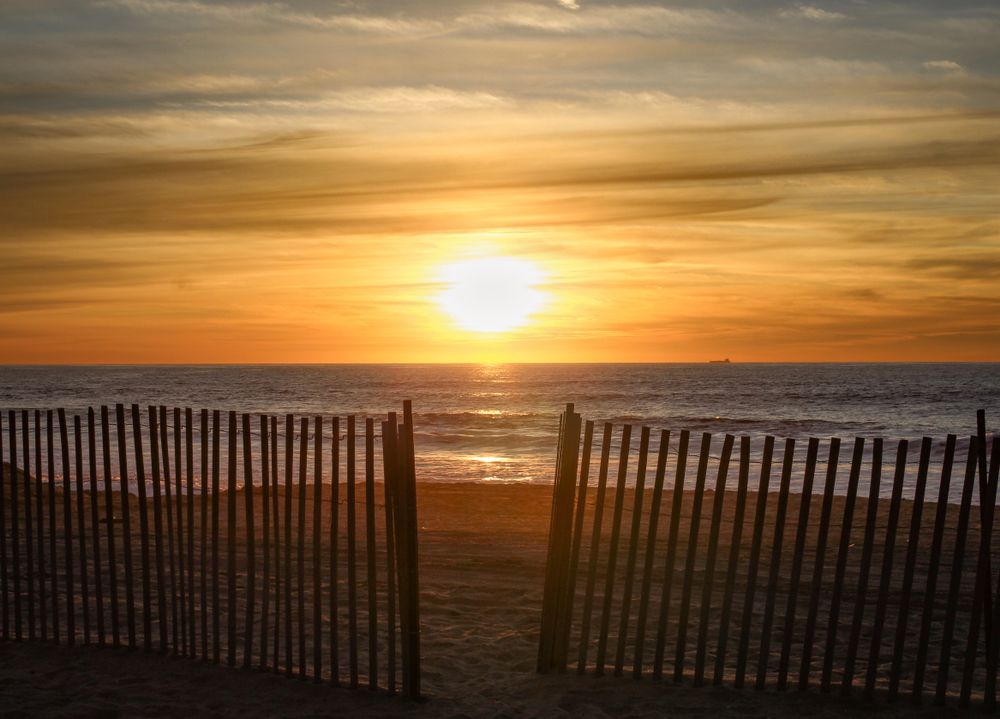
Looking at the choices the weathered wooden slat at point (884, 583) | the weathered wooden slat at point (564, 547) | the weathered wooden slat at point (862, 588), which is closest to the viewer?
the weathered wooden slat at point (884, 583)

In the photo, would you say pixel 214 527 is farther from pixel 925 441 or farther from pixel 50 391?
pixel 50 391

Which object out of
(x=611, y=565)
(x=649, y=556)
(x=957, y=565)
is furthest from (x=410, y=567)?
(x=957, y=565)

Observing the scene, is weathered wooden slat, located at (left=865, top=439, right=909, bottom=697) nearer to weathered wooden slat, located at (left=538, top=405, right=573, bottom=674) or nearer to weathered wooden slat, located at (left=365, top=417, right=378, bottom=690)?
weathered wooden slat, located at (left=538, top=405, right=573, bottom=674)

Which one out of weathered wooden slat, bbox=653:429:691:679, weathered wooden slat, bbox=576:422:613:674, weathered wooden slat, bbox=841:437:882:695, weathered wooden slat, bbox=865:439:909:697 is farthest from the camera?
weathered wooden slat, bbox=576:422:613:674

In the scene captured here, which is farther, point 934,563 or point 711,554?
point 711,554

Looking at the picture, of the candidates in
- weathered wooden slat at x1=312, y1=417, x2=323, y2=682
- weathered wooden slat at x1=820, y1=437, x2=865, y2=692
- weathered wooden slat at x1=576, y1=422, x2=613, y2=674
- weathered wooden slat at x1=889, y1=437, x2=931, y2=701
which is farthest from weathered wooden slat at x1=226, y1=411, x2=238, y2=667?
weathered wooden slat at x1=889, y1=437, x2=931, y2=701

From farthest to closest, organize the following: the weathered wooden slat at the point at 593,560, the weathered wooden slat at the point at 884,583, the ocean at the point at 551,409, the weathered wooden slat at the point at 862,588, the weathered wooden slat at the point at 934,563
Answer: the ocean at the point at 551,409 < the weathered wooden slat at the point at 593,560 < the weathered wooden slat at the point at 862,588 < the weathered wooden slat at the point at 884,583 < the weathered wooden slat at the point at 934,563

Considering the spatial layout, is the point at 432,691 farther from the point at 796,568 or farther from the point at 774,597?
the point at 796,568

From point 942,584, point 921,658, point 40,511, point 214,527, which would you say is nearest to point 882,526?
point 942,584

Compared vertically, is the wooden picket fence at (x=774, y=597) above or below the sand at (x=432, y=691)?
above

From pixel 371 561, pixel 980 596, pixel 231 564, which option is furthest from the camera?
pixel 231 564

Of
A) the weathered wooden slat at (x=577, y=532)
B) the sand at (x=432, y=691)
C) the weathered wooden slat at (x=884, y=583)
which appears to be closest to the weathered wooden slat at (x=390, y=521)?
the sand at (x=432, y=691)

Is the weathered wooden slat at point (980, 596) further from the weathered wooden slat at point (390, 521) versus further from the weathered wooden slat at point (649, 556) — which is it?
the weathered wooden slat at point (390, 521)

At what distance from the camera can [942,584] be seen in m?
10.6
